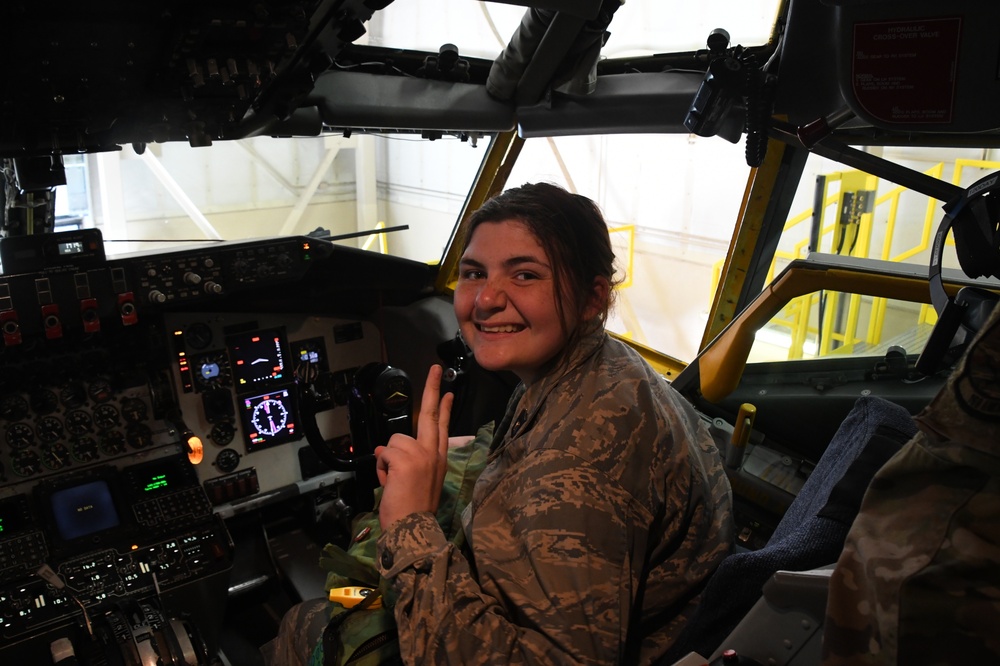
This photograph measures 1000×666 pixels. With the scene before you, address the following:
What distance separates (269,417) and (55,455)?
74 centimetres

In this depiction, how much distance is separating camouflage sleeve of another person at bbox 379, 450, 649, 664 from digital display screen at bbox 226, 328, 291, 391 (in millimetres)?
1982

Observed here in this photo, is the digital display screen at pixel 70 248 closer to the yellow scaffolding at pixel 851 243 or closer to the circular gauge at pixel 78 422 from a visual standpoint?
the circular gauge at pixel 78 422

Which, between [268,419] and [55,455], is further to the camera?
[268,419]

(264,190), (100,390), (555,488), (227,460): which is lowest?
(227,460)

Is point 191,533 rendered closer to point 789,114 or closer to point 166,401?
point 166,401

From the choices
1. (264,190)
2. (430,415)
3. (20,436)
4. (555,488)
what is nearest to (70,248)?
(20,436)

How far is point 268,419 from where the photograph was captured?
9.77 feet

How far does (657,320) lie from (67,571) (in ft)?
12.1

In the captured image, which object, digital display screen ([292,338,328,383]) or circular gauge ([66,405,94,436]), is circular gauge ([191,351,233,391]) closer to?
digital display screen ([292,338,328,383])

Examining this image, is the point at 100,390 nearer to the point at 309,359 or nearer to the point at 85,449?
the point at 85,449

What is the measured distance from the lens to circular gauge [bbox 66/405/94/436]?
2551 millimetres

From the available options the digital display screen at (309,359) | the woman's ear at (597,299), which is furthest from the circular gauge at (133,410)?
the woman's ear at (597,299)

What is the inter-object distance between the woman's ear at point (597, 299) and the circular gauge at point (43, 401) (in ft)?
6.78

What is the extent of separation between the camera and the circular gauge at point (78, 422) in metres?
2.55
